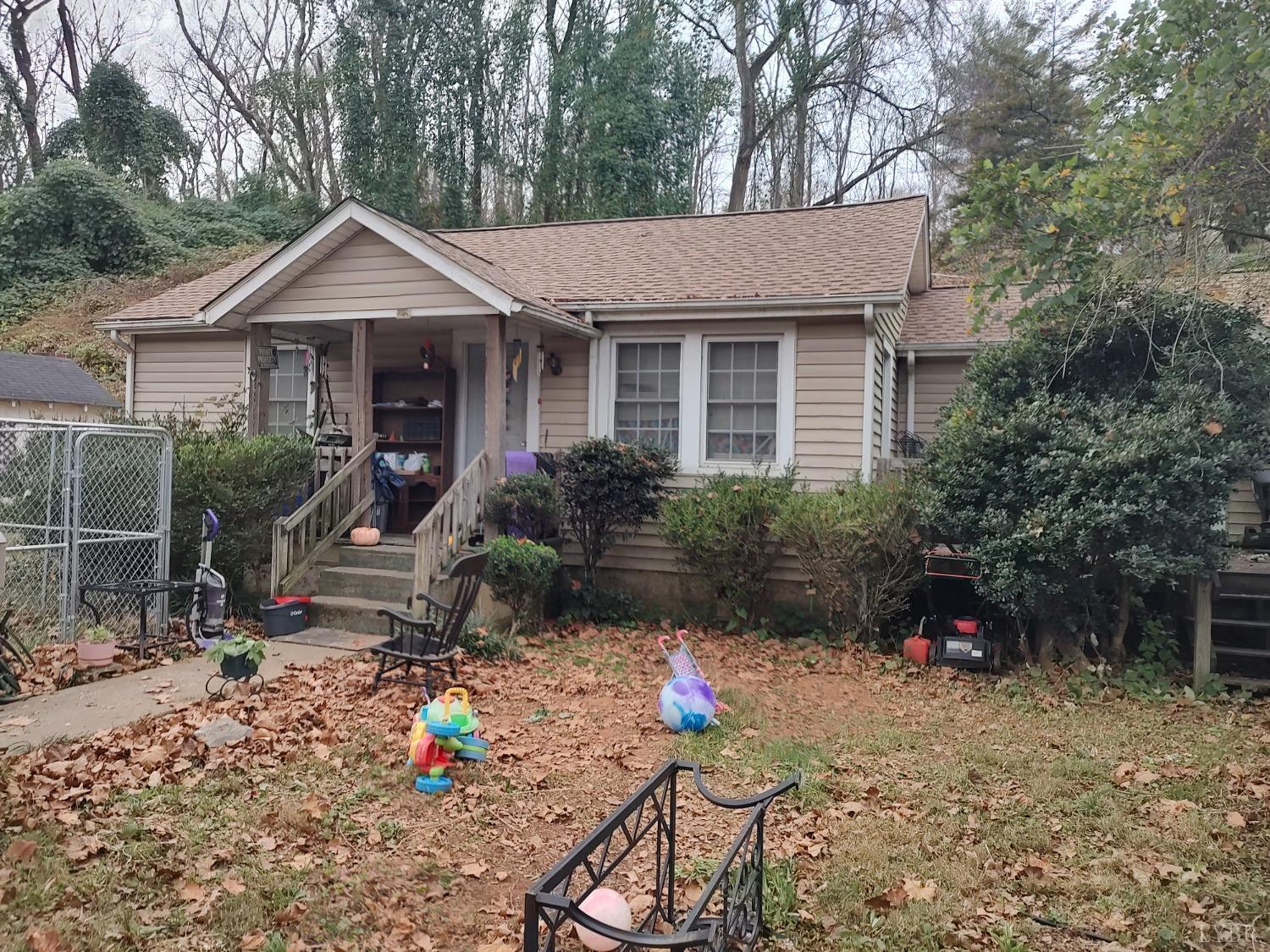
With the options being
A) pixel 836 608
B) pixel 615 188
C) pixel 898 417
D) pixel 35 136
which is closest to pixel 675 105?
pixel 615 188

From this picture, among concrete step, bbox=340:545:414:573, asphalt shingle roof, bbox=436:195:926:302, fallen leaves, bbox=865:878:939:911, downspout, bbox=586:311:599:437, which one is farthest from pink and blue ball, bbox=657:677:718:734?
asphalt shingle roof, bbox=436:195:926:302

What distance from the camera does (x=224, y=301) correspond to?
31.8 feet

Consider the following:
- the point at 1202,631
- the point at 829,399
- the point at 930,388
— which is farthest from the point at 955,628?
the point at 930,388

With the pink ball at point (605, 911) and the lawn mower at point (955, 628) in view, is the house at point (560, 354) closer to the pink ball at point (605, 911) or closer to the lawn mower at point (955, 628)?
the lawn mower at point (955, 628)

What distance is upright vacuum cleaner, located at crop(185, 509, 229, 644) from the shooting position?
24.2ft

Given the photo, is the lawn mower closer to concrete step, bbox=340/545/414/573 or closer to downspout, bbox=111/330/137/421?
concrete step, bbox=340/545/414/573

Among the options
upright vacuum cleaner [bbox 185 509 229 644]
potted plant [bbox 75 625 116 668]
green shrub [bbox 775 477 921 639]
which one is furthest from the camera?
green shrub [bbox 775 477 921 639]

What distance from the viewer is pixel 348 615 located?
327 inches

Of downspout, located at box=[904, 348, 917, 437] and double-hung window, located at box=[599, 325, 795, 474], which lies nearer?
double-hung window, located at box=[599, 325, 795, 474]

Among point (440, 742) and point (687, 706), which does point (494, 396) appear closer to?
point (687, 706)

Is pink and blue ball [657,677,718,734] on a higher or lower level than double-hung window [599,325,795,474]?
lower

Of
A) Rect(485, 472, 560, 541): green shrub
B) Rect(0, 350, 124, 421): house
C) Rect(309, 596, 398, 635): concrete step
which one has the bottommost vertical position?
Rect(309, 596, 398, 635): concrete step

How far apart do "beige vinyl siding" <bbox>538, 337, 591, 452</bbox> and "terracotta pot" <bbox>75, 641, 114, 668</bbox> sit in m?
5.19

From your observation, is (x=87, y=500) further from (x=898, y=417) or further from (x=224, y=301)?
(x=898, y=417)
